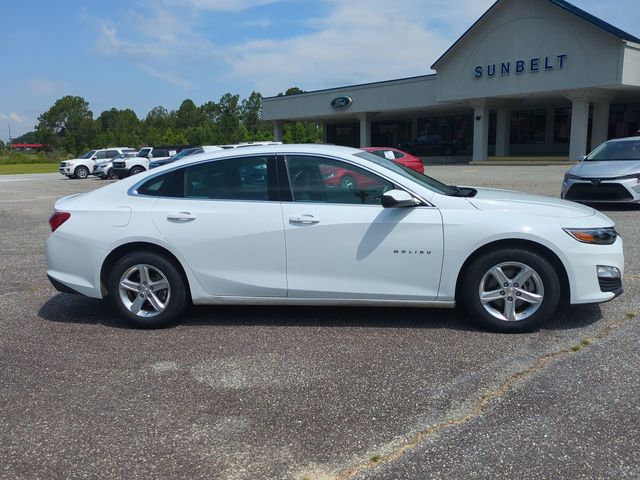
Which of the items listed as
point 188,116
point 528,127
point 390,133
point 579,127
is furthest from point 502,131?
point 188,116

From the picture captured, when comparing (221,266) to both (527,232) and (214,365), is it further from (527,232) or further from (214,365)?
(527,232)

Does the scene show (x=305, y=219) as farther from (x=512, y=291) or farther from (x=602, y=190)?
(x=602, y=190)

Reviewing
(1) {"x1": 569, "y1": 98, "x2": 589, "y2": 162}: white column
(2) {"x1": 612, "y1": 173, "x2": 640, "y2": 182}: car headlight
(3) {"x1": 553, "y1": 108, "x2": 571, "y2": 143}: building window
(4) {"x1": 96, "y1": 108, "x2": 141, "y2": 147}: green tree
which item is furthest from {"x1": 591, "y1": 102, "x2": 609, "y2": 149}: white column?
(4) {"x1": 96, "y1": 108, "x2": 141, "y2": 147}: green tree

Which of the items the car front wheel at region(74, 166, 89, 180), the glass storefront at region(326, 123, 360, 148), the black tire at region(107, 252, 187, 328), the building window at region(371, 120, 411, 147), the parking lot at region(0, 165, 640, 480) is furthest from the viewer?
the glass storefront at region(326, 123, 360, 148)

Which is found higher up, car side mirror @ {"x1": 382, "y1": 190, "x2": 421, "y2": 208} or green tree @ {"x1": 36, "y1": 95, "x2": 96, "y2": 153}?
green tree @ {"x1": 36, "y1": 95, "x2": 96, "y2": 153}

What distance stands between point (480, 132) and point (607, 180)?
2537 cm

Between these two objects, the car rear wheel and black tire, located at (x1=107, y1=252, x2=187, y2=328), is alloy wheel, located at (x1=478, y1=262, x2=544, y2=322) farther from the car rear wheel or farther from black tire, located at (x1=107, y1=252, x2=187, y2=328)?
black tire, located at (x1=107, y1=252, x2=187, y2=328)

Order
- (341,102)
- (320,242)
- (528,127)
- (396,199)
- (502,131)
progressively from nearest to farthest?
(396,199) → (320,242) → (502,131) → (528,127) → (341,102)

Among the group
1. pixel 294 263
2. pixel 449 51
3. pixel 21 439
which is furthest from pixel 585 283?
pixel 449 51

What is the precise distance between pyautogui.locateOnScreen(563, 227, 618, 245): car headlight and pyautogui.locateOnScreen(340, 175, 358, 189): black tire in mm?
1763

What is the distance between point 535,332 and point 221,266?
271cm

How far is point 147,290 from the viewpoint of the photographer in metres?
5.04

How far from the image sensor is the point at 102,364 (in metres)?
4.30

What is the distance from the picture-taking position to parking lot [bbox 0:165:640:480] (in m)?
2.97
